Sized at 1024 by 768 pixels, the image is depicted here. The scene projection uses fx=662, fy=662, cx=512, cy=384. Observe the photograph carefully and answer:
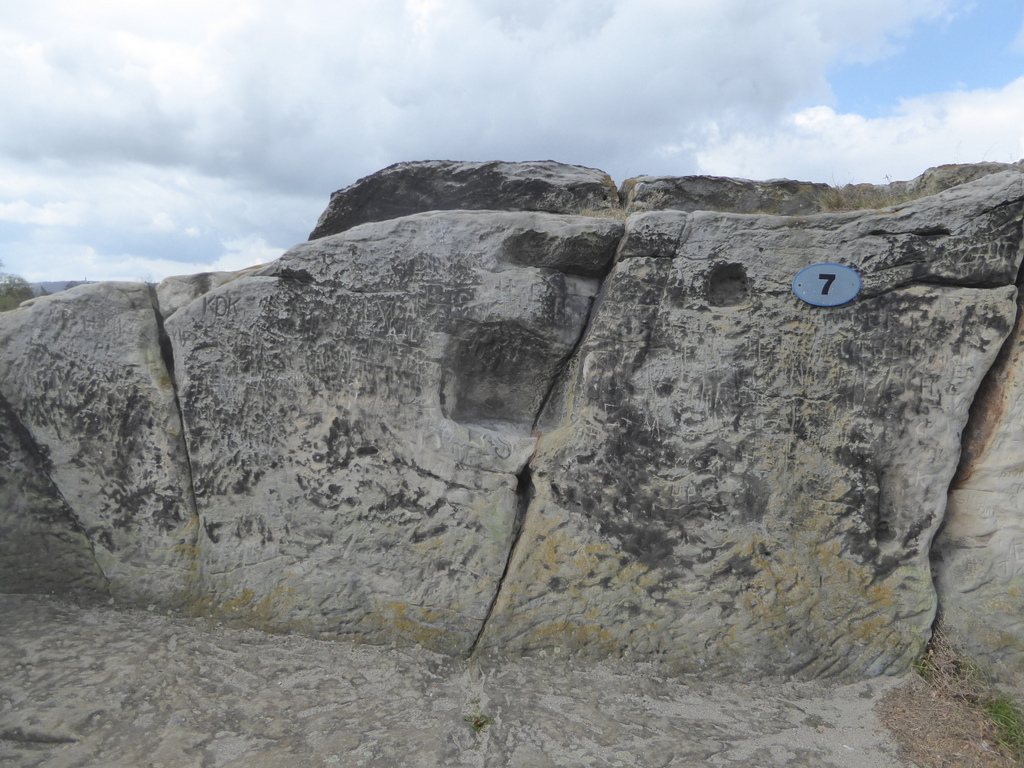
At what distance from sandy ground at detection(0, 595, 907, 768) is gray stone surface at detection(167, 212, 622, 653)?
0.97ft

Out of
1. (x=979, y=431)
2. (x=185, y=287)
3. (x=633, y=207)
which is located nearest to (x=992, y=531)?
(x=979, y=431)

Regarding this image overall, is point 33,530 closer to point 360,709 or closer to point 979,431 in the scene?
point 360,709

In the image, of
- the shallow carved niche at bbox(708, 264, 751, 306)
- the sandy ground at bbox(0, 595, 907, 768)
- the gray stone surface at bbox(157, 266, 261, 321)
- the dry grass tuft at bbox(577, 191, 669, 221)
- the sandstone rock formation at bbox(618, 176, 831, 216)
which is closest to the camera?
the sandy ground at bbox(0, 595, 907, 768)

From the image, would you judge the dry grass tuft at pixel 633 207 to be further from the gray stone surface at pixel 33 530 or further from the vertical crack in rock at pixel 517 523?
the gray stone surface at pixel 33 530

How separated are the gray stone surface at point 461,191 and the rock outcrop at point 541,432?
105 centimetres

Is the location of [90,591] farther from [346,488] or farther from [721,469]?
[721,469]

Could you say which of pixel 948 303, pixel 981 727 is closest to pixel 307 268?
pixel 948 303

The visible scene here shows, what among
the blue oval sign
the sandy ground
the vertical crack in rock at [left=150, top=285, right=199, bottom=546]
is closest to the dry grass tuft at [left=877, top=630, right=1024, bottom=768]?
the sandy ground

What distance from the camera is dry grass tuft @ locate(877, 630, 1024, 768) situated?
9.22 ft

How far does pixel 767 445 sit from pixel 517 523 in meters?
1.33

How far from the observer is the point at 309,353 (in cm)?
363

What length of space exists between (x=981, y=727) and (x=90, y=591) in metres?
4.62

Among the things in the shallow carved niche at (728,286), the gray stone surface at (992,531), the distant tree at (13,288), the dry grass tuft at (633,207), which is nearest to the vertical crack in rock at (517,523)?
the shallow carved niche at (728,286)

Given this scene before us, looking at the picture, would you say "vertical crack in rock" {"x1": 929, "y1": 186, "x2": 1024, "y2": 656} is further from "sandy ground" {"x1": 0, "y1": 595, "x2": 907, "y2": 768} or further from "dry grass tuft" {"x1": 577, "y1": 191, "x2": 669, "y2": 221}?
"dry grass tuft" {"x1": 577, "y1": 191, "x2": 669, "y2": 221}
